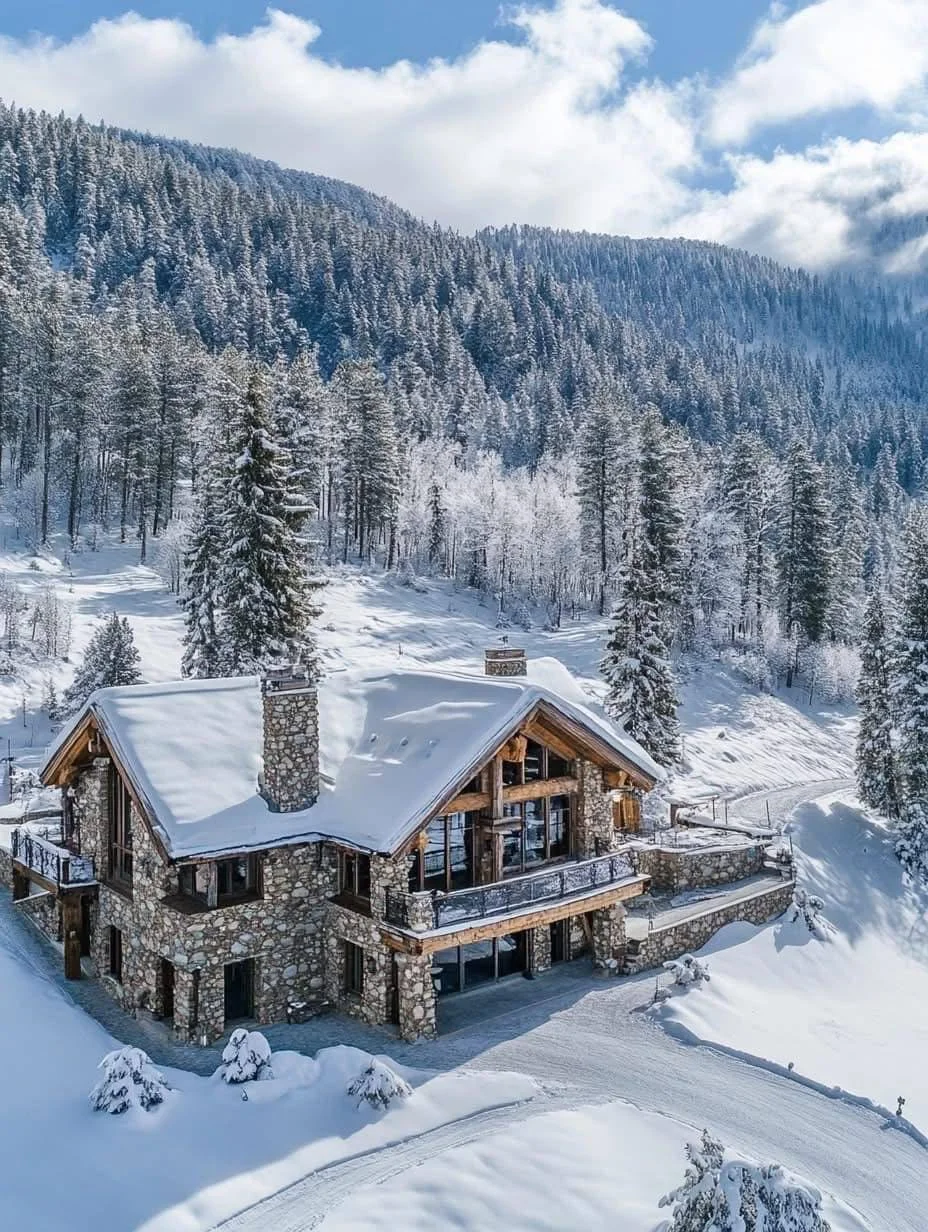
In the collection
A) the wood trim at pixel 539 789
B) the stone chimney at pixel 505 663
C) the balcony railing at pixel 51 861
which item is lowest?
the balcony railing at pixel 51 861

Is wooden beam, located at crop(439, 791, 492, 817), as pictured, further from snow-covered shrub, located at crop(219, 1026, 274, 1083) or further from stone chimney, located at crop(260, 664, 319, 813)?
snow-covered shrub, located at crop(219, 1026, 274, 1083)

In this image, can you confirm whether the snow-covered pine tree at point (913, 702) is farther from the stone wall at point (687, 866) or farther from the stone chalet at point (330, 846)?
the stone chalet at point (330, 846)

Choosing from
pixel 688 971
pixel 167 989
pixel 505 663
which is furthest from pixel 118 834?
pixel 688 971

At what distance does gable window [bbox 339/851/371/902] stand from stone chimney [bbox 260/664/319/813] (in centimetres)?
137

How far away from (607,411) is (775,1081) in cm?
5434

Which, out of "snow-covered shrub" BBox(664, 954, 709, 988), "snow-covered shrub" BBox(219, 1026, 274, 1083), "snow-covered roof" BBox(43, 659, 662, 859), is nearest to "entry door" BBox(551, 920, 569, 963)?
"snow-covered shrub" BBox(664, 954, 709, 988)

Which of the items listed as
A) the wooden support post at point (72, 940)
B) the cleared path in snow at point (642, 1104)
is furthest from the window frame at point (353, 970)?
the wooden support post at point (72, 940)

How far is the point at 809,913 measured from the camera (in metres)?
25.6

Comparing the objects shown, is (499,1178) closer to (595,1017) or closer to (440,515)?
(595,1017)

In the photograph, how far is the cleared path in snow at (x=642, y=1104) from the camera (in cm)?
1316

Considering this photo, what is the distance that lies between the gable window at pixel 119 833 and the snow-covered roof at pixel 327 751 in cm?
151

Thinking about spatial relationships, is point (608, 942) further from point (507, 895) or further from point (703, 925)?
point (507, 895)

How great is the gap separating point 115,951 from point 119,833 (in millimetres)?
2641

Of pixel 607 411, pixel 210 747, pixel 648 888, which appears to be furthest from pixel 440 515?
pixel 210 747
